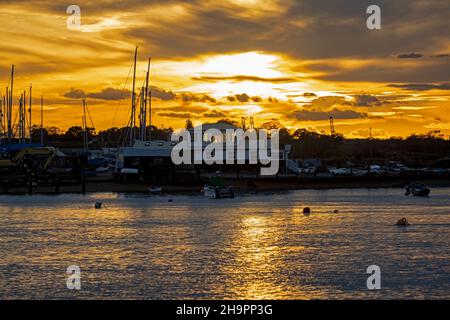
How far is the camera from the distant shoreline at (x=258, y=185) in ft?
367

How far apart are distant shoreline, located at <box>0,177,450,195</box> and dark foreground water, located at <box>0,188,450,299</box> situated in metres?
22.4

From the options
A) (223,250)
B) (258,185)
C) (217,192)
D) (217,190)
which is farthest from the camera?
(258,185)

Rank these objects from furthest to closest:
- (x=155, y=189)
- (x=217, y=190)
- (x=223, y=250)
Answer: (x=155, y=189)
(x=217, y=190)
(x=223, y=250)

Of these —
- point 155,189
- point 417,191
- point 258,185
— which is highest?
point 258,185

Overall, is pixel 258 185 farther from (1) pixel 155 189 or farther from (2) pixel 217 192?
(2) pixel 217 192

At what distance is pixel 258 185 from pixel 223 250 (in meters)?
69.9

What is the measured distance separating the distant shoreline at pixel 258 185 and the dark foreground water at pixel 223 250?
22.4 m

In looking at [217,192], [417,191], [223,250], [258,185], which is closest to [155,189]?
[217,192]

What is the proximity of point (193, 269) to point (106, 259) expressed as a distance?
6.61 meters

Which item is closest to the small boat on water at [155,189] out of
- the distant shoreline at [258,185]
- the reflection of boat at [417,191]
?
the distant shoreline at [258,185]

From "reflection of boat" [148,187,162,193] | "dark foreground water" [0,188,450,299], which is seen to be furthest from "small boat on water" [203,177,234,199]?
"dark foreground water" [0,188,450,299]

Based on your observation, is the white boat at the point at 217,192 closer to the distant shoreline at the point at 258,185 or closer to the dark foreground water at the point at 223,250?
the distant shoreline at the point at 258,185

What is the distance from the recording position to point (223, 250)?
50.8 meters
